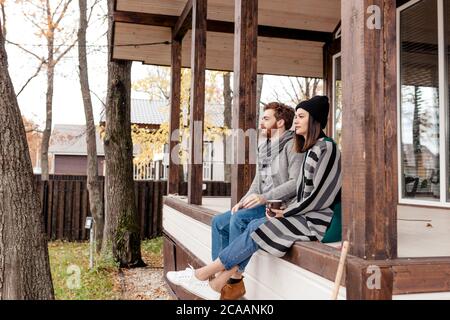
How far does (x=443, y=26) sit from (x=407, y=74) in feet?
2.38

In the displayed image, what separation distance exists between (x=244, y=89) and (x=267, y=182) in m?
0.78

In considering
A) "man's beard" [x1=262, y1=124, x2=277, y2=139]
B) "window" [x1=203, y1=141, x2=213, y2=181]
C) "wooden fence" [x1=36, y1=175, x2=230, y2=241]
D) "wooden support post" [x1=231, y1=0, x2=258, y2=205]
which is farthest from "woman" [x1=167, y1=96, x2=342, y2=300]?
"window" [x1=203, y1=141, x2=213, y2=181]

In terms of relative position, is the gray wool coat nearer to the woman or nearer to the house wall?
the woman

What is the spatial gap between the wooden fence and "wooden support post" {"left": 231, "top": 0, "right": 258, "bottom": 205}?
9.59 m

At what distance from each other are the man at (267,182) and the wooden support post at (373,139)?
0.93 metres

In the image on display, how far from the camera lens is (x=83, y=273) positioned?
27.9ft

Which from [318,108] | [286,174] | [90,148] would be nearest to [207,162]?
[90,148]

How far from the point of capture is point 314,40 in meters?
7.11

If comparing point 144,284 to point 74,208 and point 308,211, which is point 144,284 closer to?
point 74,208

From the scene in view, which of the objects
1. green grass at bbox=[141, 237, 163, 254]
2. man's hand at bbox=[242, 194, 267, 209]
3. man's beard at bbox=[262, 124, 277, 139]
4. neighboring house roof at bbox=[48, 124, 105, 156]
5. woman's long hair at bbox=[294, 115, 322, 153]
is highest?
neighboring house roof at bbox=[48, 124, 105, 156]

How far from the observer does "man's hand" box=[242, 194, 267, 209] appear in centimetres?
272

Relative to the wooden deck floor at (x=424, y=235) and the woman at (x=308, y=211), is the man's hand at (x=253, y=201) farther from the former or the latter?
the wooden deck floor at (x=424, y=235)

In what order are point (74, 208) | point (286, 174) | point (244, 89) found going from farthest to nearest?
1. point (74, 208)
2. point (244, 89)
3. point (286, 174)
